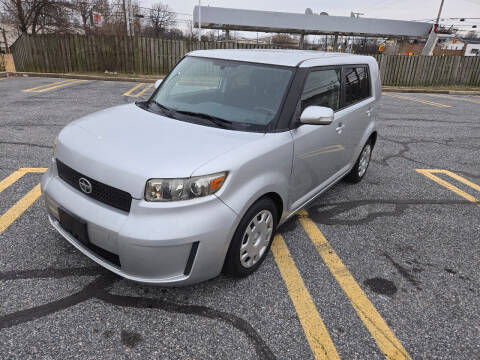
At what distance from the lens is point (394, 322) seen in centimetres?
229

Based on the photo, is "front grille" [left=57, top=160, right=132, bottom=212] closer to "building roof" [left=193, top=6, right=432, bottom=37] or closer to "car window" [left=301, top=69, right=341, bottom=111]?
"car window" [left=301, top=69, right=341, bottom=111]

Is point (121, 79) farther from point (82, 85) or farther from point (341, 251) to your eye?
point (341, 251)

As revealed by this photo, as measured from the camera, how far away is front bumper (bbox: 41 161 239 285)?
1966 millimetres

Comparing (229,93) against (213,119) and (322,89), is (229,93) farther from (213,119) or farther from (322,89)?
(322,89)

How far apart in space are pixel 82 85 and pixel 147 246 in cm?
1211

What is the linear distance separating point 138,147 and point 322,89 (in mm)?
1859

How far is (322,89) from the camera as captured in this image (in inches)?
124

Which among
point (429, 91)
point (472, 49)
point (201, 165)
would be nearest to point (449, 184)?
point (201, 165)

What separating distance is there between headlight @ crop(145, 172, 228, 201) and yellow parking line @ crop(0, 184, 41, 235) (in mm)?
1933

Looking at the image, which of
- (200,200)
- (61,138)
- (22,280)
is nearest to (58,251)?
(22,280)

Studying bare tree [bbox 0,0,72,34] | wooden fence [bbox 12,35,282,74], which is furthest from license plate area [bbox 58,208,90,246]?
bare tree [bbox 0,0,72,34]

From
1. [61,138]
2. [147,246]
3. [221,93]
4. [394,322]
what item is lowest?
[394,322]

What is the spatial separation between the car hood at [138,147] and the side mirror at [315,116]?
0.40 metres

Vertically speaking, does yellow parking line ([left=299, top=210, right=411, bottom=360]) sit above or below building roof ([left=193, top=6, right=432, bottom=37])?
below
